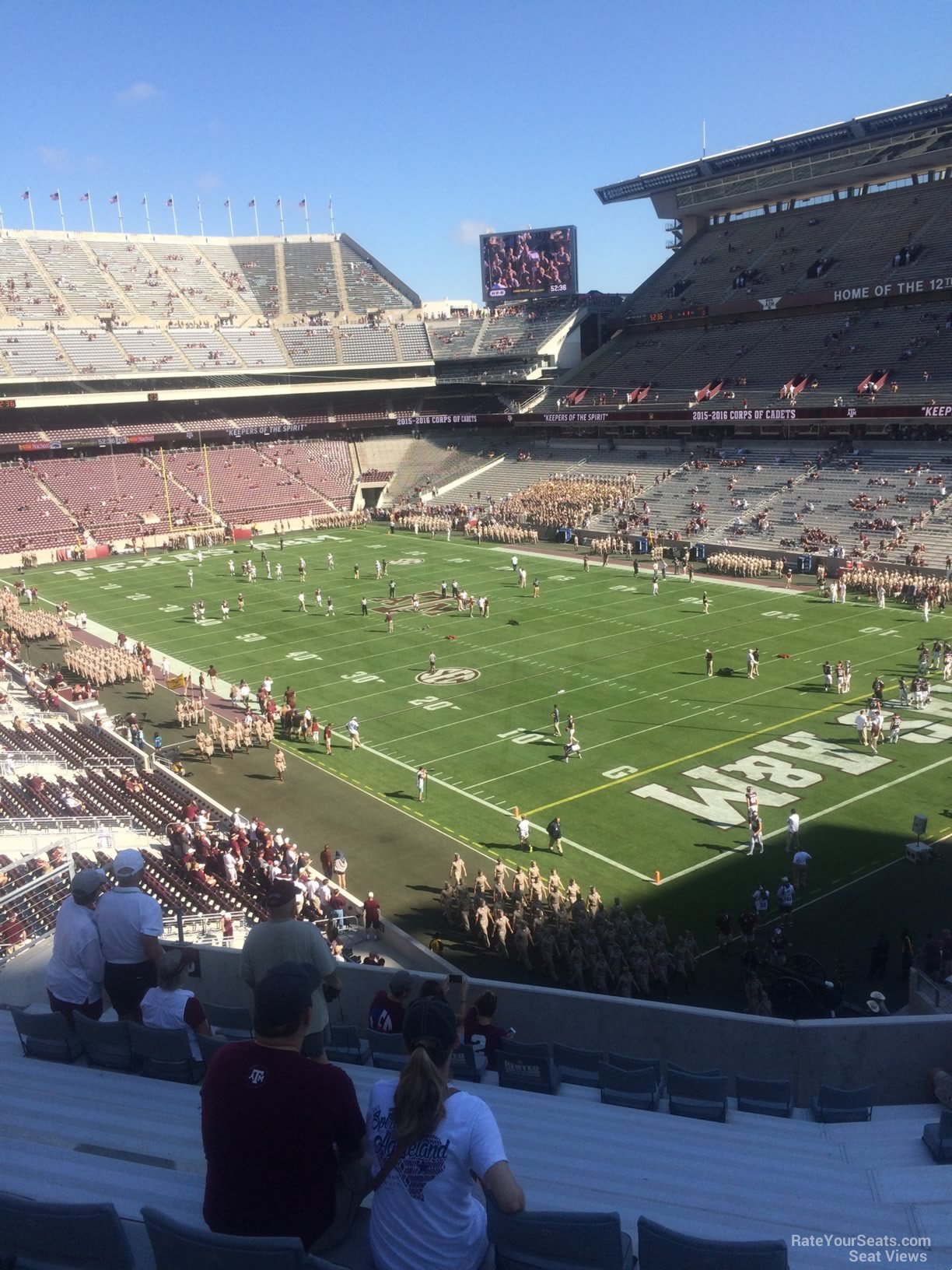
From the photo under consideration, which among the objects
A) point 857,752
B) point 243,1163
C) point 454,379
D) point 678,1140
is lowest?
point 857,752

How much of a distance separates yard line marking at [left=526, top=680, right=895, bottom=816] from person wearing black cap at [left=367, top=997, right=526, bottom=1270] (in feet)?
56.6

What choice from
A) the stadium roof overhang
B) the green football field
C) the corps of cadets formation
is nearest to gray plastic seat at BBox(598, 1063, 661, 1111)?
the corps of cadets formation

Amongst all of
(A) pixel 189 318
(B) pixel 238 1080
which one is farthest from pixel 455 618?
(A) pixel 189 318

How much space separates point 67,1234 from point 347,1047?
338 cm

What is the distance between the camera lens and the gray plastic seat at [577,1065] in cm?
755

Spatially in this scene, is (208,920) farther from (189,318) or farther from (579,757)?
(189,318)

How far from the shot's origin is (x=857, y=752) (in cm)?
2314

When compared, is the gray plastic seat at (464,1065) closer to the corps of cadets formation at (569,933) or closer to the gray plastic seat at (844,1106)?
the gray plastic seat at (844,1106)

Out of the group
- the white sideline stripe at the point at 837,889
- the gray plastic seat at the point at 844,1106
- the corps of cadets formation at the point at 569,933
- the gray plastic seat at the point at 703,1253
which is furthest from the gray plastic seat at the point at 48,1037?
the white sideline stripe at the point at 837,889

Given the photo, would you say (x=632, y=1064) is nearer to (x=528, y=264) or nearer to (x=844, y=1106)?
(x=844, y=1106)

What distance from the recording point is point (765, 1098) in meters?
7.67

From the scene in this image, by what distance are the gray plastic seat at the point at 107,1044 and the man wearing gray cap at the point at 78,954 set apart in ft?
0.73

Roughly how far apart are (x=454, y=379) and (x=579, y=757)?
5852cm

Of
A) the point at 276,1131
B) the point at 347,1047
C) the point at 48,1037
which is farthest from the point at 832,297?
the point at 276,1131
